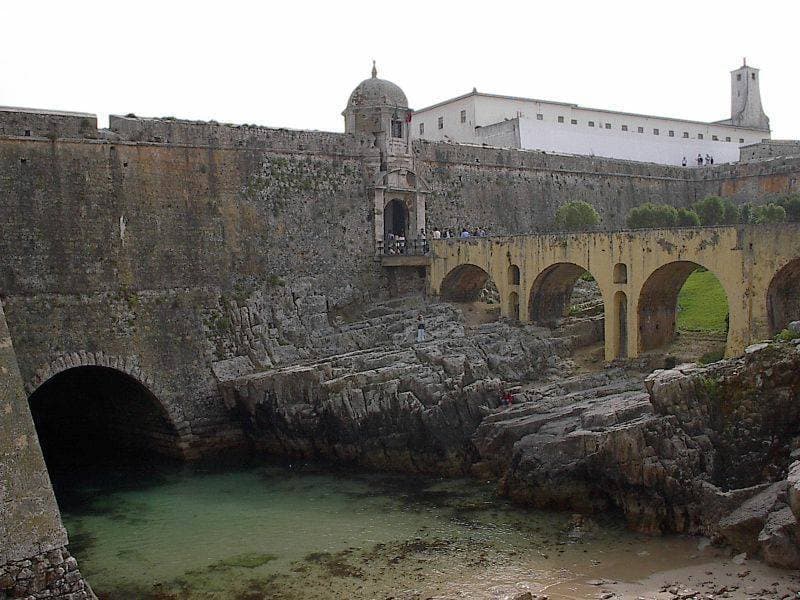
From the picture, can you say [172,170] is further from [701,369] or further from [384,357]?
[701,369]

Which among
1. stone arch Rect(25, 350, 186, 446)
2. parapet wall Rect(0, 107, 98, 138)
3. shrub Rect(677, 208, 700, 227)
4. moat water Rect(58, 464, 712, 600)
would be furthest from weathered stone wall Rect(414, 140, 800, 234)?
moat water Rect(58, 464, 712, 600)

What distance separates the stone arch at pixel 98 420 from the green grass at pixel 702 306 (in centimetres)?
1665

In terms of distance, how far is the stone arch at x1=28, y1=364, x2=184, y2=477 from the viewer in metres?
26.8

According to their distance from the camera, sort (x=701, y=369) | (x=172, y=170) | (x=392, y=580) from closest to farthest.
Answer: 1. (x=392, y=580)
2. (x=701, y=369)
3. (x=172, y=170)

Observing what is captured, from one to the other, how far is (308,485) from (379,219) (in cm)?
1251

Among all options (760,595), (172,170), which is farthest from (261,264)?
(760,595)

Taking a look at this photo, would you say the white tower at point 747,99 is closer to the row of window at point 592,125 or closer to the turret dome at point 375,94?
the row of window at point 592,125

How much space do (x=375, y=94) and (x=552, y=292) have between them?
972cm

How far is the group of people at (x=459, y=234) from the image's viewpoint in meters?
34.2

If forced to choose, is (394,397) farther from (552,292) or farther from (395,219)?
(395,219)

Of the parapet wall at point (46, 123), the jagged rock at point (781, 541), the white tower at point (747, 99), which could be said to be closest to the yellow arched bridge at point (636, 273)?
the jagged rock at point (781, 541)

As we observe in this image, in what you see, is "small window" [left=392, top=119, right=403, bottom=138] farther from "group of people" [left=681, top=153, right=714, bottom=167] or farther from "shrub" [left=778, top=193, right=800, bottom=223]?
"group of people" [left=681, top=153, right=714, bottom=167]

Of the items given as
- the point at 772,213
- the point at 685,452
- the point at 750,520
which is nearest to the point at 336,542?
the point at 685,452

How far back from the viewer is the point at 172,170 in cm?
2797
